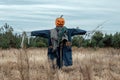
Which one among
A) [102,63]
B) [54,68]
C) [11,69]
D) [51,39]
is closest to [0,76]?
[54,68]

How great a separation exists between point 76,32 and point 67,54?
0.55 metres

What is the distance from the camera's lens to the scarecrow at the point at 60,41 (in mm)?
10594

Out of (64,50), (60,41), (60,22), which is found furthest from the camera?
(64,50)

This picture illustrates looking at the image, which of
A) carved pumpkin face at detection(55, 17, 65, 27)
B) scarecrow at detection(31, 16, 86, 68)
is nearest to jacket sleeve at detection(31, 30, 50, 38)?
scarecrow at detection(31, 16, 86, 68)

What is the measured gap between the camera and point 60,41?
10641mm

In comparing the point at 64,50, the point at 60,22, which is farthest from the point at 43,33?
the point at 64,50

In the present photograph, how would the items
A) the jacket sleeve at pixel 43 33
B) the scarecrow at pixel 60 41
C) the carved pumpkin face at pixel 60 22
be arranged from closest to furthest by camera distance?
1. the scarecrow at pixel 60 41
2. the carved pumpkin face at pixel 60 22
3. the jacket sleeve at pixel 43 33

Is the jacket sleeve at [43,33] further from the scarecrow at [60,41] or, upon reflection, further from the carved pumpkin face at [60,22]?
the carved pumpkin face at [60,22]

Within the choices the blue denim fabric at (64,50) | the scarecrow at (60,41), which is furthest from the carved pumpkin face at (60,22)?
the blue denim fabric at (64,50)

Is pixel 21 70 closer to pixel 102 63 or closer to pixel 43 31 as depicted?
pixel 43 31

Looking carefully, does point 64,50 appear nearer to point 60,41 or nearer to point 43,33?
point 60,41

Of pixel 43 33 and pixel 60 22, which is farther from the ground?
pixel 60 22

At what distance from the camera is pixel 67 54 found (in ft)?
36.2

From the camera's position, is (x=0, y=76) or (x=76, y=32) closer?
(x=0, y=76)
